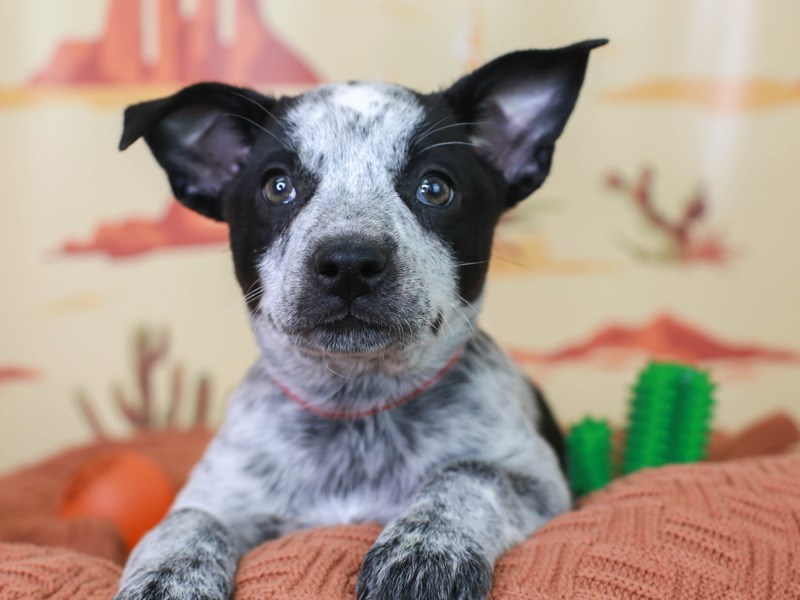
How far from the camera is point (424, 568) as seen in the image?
1.80 meters

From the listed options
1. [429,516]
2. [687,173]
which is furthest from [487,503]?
[687,173]

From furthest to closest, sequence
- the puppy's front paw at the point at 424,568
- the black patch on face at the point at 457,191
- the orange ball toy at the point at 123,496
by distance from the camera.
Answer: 1. the orange ball toy at the point at 123,496
2. the black patch on face at the point at 457,191
3. the puppy's front paw at the point at 424,568

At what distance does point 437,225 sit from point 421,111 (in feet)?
1.20

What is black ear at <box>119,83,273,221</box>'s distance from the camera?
2555 mm

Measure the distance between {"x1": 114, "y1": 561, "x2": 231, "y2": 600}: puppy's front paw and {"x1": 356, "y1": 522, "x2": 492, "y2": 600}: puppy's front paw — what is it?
324 millimetres

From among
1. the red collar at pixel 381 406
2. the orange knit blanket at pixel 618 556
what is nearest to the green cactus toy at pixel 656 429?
the orange knit blanket at pixel 618 556

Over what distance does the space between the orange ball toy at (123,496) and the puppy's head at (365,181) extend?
1174 millimetres

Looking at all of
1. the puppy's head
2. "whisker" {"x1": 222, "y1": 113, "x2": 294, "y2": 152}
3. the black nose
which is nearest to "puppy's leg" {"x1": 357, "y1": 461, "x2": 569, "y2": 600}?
the puppy's head

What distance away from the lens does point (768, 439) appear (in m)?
3.50

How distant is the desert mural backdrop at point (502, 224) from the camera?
4.75 metres

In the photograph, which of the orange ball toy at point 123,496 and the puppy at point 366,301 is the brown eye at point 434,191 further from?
the orange ball toy at point 123,496

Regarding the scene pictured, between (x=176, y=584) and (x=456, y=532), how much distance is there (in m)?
0.62

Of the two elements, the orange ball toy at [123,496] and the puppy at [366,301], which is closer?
the puppy at [366,301]

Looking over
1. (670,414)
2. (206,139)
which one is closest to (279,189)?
(206,139)
